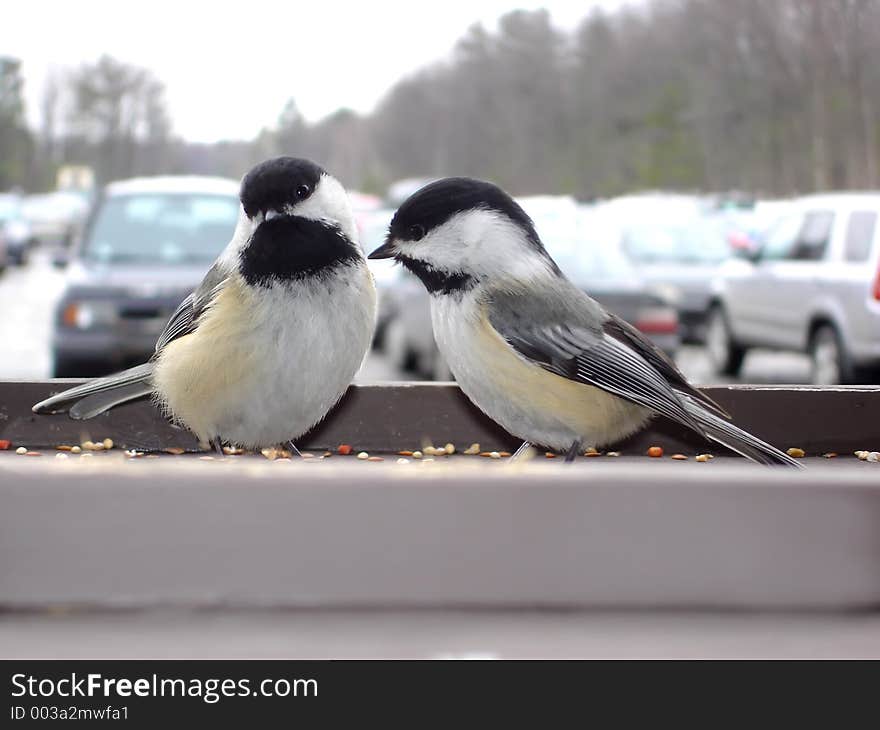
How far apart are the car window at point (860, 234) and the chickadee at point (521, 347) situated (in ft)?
19.2

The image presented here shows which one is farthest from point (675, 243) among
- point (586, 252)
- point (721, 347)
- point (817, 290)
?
point (586, 252)

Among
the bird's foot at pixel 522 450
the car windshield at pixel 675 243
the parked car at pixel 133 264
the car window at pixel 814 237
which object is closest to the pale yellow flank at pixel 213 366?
the bird's foot at pixel 522 450

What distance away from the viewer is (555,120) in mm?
44344

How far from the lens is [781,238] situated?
25.8 feet

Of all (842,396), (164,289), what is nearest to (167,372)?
(842,396)

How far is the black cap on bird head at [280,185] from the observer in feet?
4.46

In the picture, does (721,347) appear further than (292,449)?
Yes

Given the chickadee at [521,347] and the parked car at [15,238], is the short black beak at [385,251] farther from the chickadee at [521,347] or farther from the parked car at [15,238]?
the parked car at [15,238]

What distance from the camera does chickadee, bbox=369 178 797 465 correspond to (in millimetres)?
1350

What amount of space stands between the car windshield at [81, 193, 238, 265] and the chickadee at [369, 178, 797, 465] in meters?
3.69

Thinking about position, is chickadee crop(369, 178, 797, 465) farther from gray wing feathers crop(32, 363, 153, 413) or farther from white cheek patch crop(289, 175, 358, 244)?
gray wing feathers crop(32, 363, 153, 413)

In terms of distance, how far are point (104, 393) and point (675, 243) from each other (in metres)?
8.90

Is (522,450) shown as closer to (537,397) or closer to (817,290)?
(537,397)
